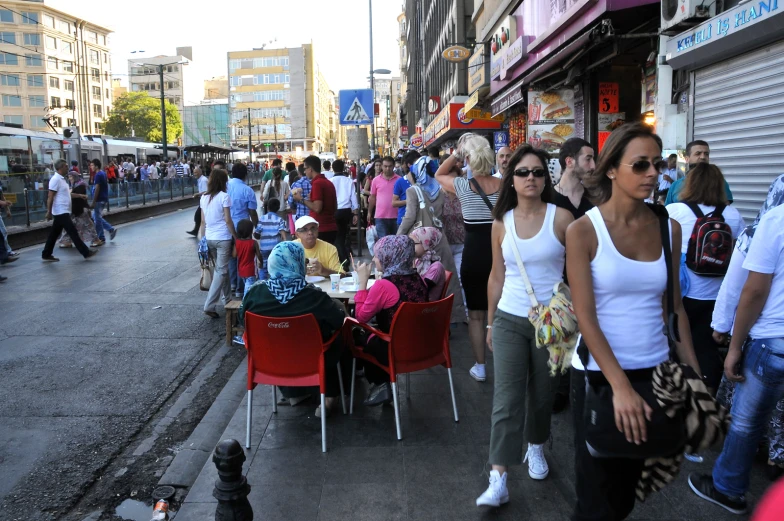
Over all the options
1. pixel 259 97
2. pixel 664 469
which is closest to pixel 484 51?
pixel 664 469

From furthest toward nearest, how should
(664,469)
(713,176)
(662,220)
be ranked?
1. (713,176)
2. (662,220)
3. (664,469)

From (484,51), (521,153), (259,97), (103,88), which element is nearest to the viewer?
(521,153)

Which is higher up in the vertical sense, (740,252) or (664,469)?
(740,252)

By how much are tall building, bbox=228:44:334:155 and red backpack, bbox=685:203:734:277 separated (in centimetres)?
11712

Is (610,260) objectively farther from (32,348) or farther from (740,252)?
(32,348)

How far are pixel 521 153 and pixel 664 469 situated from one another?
6.26 feet

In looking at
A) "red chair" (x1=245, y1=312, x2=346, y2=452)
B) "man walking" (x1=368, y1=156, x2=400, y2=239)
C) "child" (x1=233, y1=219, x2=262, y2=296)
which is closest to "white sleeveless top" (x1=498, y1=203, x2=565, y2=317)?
"red chair" (x1=245, y1=312, x2=346, y2=452)

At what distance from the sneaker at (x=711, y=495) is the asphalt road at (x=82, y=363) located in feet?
12.3

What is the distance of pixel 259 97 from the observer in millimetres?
119812

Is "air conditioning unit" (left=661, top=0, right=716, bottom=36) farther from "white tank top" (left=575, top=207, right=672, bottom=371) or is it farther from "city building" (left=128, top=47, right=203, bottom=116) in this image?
"city building" (left=128, top=47, right=203, bottom=116)

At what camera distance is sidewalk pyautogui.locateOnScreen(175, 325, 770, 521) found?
3.51 m

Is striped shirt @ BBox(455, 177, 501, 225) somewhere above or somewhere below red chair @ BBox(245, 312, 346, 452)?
above

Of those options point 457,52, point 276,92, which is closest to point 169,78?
point 276,92

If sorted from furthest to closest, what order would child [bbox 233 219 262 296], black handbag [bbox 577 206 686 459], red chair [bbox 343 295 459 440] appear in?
child [bbox 233 219 262 296], red chair [bbox 343 295 459 440], black handbag [bbox 577 206 686 459]
